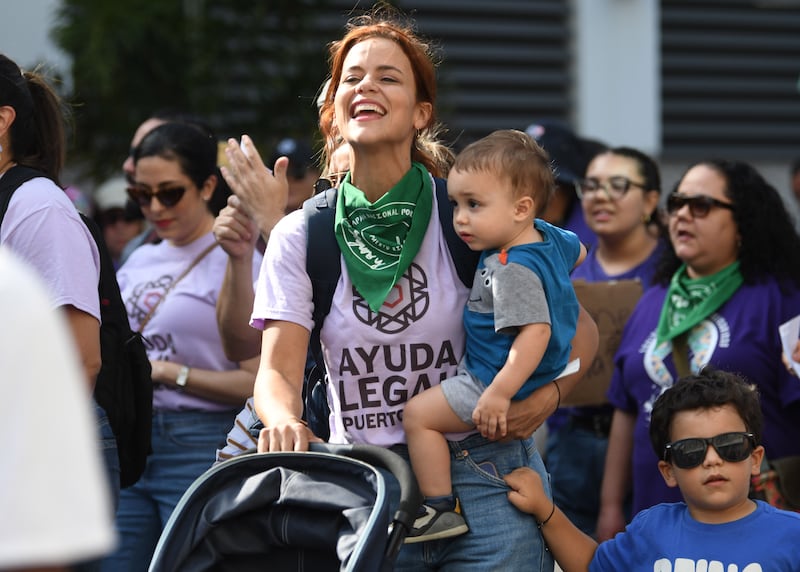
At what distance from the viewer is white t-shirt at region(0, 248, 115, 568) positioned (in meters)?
1.30

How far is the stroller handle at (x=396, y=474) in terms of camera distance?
271 centimetres

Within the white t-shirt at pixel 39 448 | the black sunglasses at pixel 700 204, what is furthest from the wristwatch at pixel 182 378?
the white t-shirt at pixel 39 448

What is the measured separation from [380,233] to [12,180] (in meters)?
1.01

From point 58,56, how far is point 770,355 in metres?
8.22

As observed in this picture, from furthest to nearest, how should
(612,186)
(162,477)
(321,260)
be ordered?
(612,186), (162,477), (321,260)

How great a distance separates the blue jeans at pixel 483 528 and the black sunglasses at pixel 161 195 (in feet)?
6.19

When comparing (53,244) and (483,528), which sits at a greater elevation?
(53,244)

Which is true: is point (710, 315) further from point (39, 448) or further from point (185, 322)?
point (39, 448)

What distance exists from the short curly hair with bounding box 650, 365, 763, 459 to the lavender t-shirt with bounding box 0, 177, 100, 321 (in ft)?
5.46

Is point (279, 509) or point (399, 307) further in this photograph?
point (399, 307)

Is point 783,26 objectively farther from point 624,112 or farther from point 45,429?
point 45,429

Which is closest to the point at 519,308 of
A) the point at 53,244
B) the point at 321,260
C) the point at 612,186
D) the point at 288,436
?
the point at 321,260

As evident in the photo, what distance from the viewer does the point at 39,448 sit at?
1317 millimetres

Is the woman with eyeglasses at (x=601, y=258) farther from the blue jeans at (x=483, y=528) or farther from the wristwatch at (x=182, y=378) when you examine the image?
the blue jeans at (x=483, y=528)
